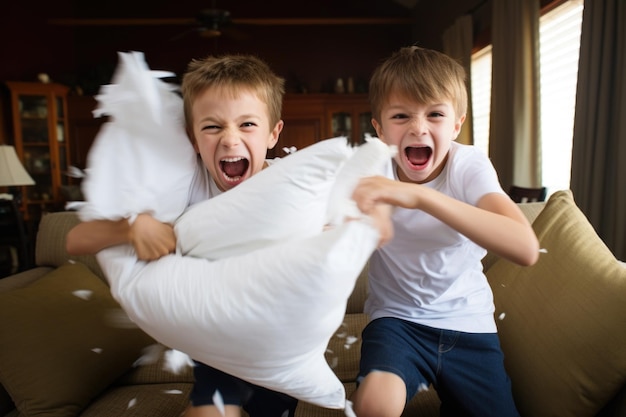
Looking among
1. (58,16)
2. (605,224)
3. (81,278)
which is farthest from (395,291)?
(58,16)

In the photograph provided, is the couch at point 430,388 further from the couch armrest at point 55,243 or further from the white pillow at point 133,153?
the white pillow at point 133,153

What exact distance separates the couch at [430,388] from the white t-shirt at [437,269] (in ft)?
0.50

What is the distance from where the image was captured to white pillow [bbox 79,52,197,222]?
92cm

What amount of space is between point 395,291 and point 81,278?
42.8 inches

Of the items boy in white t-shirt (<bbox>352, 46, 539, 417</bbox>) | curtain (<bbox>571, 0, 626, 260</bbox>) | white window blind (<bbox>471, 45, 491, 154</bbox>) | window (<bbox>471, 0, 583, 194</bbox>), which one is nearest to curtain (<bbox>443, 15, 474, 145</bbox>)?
white window blind (<bbox>471, 45, 491, 154</bbox>)

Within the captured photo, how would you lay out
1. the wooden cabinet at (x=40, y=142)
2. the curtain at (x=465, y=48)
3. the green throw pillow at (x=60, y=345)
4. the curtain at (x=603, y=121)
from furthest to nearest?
the wooden cabinet at (x=40, y=142)
the curtain at (x=465, y=48)
the curtain at (x=603, y=121)
the green throw pillow at (x=60, y=345)

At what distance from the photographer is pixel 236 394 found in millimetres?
1025

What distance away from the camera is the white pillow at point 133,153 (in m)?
0.92

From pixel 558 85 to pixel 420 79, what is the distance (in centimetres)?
291

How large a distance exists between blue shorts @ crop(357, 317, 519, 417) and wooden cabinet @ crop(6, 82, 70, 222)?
19.7 ft

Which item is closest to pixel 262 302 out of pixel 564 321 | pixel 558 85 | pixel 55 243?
pixel 564 321

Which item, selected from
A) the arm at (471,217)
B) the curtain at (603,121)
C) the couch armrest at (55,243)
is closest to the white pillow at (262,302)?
the arm at (471,217)

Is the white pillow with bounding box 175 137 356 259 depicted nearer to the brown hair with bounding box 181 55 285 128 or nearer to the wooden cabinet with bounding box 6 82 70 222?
the brown hair with bounding box 181 55 285 128

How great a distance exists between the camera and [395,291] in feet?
4.12
